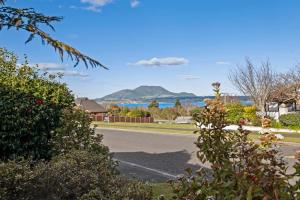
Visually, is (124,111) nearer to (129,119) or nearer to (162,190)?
(129,119)

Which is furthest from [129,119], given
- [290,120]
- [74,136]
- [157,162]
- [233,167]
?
[233,167]

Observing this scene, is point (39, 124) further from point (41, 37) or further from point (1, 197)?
point (1, 197)

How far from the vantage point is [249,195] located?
263 cm

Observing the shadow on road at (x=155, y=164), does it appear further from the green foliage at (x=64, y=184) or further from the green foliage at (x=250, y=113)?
the green foliage at (x=250, y=113)

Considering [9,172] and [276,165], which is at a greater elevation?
[276,165]

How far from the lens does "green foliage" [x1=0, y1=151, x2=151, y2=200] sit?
5.52 meters

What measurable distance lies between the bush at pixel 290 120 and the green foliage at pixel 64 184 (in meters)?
25.4

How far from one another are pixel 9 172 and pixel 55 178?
0.70m

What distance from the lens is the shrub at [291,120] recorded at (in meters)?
29.3

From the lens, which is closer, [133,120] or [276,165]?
[276,165]

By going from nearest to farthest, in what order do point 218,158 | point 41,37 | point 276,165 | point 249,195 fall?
point 249,195 → point 276,165 → point 218,158 → point 41,37

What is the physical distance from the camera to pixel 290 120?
29.7m

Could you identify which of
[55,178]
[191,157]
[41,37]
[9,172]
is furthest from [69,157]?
[191,157]

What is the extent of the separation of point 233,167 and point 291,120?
92.7ft
